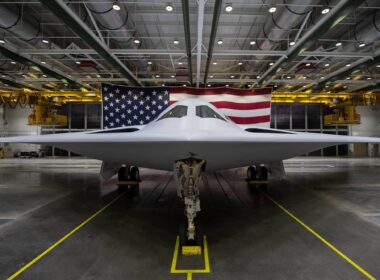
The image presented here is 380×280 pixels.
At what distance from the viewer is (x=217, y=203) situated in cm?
742

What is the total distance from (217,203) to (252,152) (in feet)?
12.3

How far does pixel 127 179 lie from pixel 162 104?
18.3 feet

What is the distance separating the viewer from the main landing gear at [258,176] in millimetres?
10383

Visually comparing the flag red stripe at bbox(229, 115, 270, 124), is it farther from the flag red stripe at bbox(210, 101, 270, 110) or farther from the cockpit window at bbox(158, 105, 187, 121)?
the cockpit window at bbox(158, 105, 187, 121)

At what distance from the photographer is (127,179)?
10375 mm

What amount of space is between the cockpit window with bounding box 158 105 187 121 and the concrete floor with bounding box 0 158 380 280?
2.66m

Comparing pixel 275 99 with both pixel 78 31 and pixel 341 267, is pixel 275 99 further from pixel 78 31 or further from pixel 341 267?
pixel 341 267

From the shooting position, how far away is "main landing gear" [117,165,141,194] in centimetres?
989

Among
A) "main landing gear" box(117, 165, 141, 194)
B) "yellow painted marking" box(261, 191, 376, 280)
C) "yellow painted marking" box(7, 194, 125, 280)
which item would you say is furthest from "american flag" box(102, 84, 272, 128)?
"yellow painted marking" box(7, 194, 125, 280)

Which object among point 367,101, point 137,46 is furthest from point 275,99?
point 137,46

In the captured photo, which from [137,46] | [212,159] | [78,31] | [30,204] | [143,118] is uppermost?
[137,46]

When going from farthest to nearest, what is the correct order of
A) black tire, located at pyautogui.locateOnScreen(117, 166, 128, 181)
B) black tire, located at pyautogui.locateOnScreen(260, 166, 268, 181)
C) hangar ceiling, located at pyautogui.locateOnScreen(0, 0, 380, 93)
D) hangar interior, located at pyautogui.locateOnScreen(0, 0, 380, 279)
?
black tire, located at pyautogui.locateOnScreen(260, 166, 268, 181) → black tire, located at pyautogui.locateOnScreen(117, 166, 128, 181) → hangar ceiling, located at pyautogui.locateOnScreen(0, 0, 380, 93) → hangar interior, located at pyautogui.locateOnScreen(0, 0, 380, 279)

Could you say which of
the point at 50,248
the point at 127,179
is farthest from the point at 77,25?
the point at 50,248

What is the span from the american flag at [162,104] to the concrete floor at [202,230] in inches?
228
